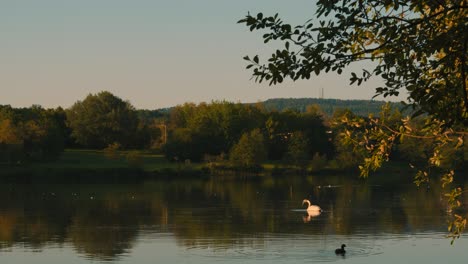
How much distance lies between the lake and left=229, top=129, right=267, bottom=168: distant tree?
4564 cm

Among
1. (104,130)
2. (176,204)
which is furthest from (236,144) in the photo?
(176,204)

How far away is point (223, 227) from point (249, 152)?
8608 cm

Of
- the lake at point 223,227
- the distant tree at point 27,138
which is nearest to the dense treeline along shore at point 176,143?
the distant tree at point 27,138

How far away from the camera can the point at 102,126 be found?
16600 cm

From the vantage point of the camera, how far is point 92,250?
4741 centimetres

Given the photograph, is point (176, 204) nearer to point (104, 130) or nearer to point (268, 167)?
point (268, 167)

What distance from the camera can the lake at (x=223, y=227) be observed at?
45.2 metres

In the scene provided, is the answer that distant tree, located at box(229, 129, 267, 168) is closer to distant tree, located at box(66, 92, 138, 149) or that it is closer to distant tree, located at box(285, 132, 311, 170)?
distant tree, located at box(285, 132, 311, 170)

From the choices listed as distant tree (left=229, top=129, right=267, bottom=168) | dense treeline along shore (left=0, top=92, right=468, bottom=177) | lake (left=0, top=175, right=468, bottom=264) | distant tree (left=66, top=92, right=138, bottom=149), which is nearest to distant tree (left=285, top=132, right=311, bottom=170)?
dense treeline along shore (left=0, top=92, right=468, bottom=177)

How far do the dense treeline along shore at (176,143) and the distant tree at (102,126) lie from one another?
19 centimetres

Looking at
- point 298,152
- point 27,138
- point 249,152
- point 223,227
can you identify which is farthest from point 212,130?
point 223,227

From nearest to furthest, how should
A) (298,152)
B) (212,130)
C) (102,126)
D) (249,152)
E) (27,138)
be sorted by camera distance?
(27,138) < (249,152) < (298,152) < (212,130) < (102,126)

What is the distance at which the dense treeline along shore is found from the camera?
13375 centimetres

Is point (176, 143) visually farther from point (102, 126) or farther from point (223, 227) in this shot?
point (223, 227)
